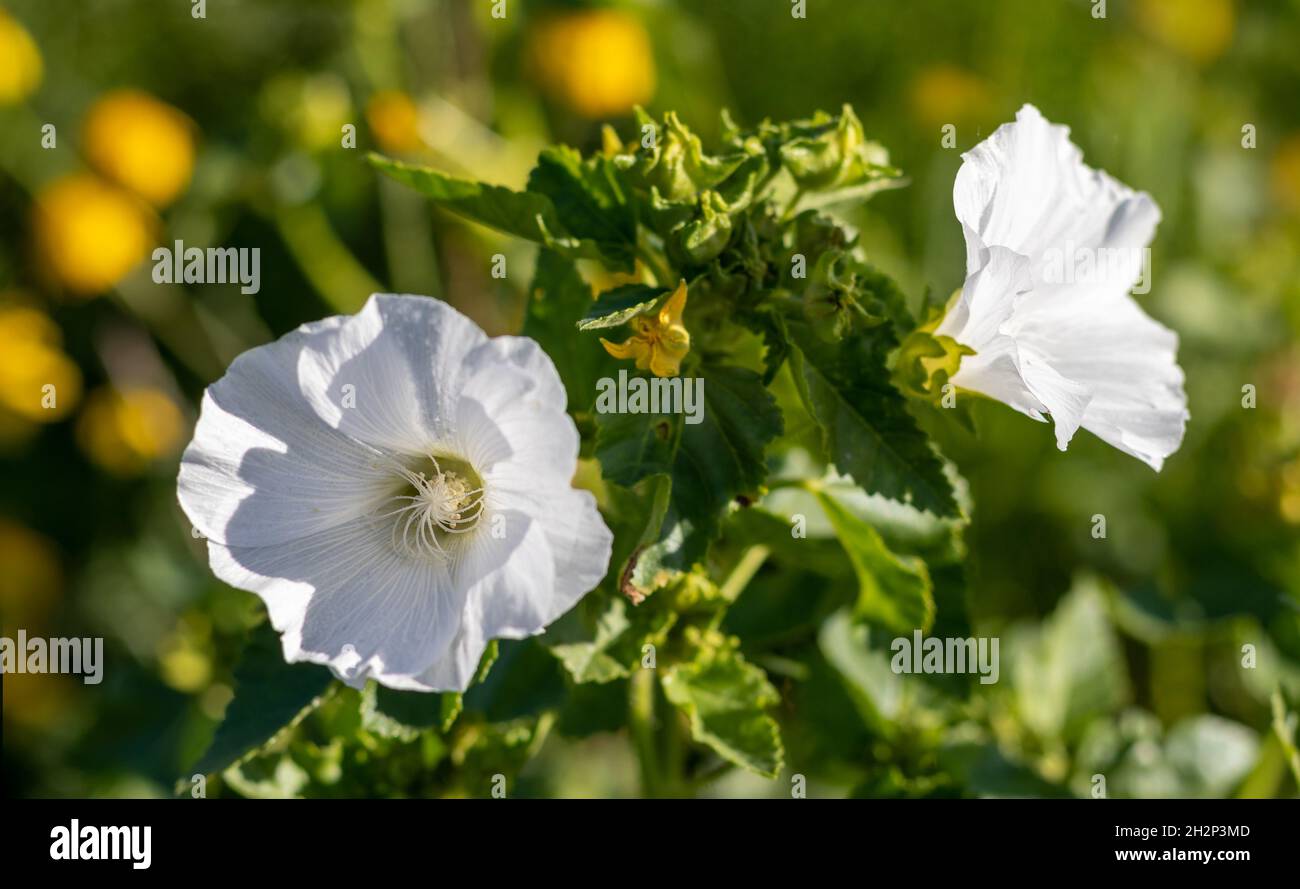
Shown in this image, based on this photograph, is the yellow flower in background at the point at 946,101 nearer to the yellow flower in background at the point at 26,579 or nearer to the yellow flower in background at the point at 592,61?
the yellow flower in background at the point at 592,61

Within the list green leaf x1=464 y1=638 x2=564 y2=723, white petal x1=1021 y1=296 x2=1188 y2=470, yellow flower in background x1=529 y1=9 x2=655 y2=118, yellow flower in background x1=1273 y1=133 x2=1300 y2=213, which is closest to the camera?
white petal x1=1021 y1=296 x2=1188 y2=470

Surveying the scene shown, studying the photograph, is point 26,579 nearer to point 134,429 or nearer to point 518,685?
point 134,429

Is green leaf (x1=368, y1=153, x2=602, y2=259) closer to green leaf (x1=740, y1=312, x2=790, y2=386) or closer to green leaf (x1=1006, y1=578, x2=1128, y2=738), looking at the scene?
green leaf (x1=740, y1=312, x2=790, y2=386)

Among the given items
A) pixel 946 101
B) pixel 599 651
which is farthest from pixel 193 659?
pixel 946 101

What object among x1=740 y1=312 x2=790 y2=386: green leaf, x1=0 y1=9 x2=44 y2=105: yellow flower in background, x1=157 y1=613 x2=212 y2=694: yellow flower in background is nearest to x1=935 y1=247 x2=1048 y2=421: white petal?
x1=740 y1=312 x2=790 y2=386: green leaf
